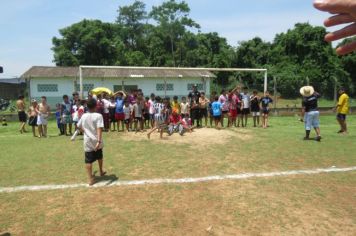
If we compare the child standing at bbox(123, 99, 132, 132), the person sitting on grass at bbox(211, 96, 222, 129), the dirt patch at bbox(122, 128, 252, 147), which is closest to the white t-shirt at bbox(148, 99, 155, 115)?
the child standing at bbox(123, 99, 132, 132)

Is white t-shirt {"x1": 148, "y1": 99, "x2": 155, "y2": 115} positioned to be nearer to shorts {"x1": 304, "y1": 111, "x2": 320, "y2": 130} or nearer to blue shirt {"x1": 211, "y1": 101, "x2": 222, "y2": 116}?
blue shirt {"x1": 211, "y1": 101, "x2": 222, "y2": 116}

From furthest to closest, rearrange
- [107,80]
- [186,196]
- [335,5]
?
[107,80] < [186,196] < [335,5]

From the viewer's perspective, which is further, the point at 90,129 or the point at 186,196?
the point at 90,129

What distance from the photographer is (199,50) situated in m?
47.8

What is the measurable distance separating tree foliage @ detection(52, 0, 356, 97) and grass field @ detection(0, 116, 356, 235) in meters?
16.5

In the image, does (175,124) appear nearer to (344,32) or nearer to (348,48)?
(348,48)

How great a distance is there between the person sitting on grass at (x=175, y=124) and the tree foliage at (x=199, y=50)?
13.1 metres

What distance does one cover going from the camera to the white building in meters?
32.4

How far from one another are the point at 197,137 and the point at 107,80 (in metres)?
22.7

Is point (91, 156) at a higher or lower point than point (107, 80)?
lower

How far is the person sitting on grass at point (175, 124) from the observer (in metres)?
13.4

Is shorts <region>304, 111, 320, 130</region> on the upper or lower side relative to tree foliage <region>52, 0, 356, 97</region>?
lower

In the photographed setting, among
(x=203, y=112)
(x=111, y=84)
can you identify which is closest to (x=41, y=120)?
(x=203, y=112)

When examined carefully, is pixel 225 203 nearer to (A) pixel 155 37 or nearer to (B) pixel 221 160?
(B) pixel 221 160
